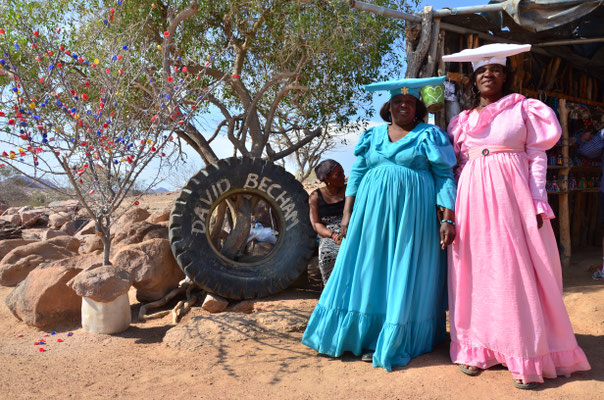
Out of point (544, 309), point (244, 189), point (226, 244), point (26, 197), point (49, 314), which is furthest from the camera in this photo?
point (26, 197)

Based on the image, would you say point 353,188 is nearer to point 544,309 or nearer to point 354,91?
point 544,309

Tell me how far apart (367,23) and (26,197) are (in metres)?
20.0

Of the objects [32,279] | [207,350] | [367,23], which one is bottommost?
[207,350]

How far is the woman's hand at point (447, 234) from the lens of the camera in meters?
2.85

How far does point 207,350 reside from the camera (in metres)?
3.50

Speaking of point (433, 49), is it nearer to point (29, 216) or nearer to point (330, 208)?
point (330, 208)

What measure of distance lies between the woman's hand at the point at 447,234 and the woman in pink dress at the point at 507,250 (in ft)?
0.17

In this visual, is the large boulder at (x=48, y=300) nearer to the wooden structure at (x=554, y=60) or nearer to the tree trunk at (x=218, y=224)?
the tree trunk at (x=218, y=224)

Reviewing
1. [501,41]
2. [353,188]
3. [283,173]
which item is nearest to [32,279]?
[283,173]

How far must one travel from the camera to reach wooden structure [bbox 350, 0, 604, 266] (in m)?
4.52

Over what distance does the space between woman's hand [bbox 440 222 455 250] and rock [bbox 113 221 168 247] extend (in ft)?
12.4

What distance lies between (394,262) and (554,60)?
451 cm

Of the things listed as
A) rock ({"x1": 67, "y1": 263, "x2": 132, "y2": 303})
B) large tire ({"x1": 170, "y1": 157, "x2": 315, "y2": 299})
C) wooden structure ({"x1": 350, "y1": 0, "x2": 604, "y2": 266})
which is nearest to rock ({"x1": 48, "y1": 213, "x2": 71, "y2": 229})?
large tire ({"x1": 170, "y1": 157, "x2": 315, "y2": 299})

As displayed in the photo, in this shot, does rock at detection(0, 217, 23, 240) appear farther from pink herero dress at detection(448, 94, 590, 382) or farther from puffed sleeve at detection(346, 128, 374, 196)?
pink herero dress at detection(448, 94, 590, 382)
